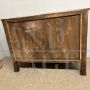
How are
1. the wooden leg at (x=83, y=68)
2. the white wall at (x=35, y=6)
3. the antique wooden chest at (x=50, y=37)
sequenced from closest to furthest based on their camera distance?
the antique wooden chest at (x=50, y=37), the wooden leg at (x=83, y=68), the white wall at (x=35, y=6)

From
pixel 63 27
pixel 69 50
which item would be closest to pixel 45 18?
pixel 63 27

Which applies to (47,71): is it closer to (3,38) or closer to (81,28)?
(81,28)

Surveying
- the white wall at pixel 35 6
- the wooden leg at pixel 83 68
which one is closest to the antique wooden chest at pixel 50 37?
the wooden leg at pixel 83 68

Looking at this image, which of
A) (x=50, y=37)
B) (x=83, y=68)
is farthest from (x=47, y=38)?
(x=83, y=68)

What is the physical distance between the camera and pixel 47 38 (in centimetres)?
176

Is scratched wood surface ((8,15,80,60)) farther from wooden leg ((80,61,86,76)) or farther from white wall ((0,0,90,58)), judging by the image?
white wall ((0,0,90,58))

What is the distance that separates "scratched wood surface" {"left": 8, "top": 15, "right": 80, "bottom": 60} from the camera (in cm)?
165

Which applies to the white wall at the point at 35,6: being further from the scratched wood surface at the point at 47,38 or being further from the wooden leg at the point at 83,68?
the wooden leg at the point at 83,68

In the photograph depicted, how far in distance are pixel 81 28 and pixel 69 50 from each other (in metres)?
0.30

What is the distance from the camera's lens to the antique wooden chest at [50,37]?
1.61m

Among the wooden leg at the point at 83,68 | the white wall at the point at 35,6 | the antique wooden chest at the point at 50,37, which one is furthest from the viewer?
Answer: the white wall at the point at 35,6

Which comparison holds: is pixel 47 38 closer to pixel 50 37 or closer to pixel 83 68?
pixel 50 37

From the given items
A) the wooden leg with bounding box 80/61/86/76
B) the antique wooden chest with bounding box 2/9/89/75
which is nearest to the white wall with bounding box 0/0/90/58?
the antique wooden chest with bounding box 2/9/89/75

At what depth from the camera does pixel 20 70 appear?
2092 millimetres
